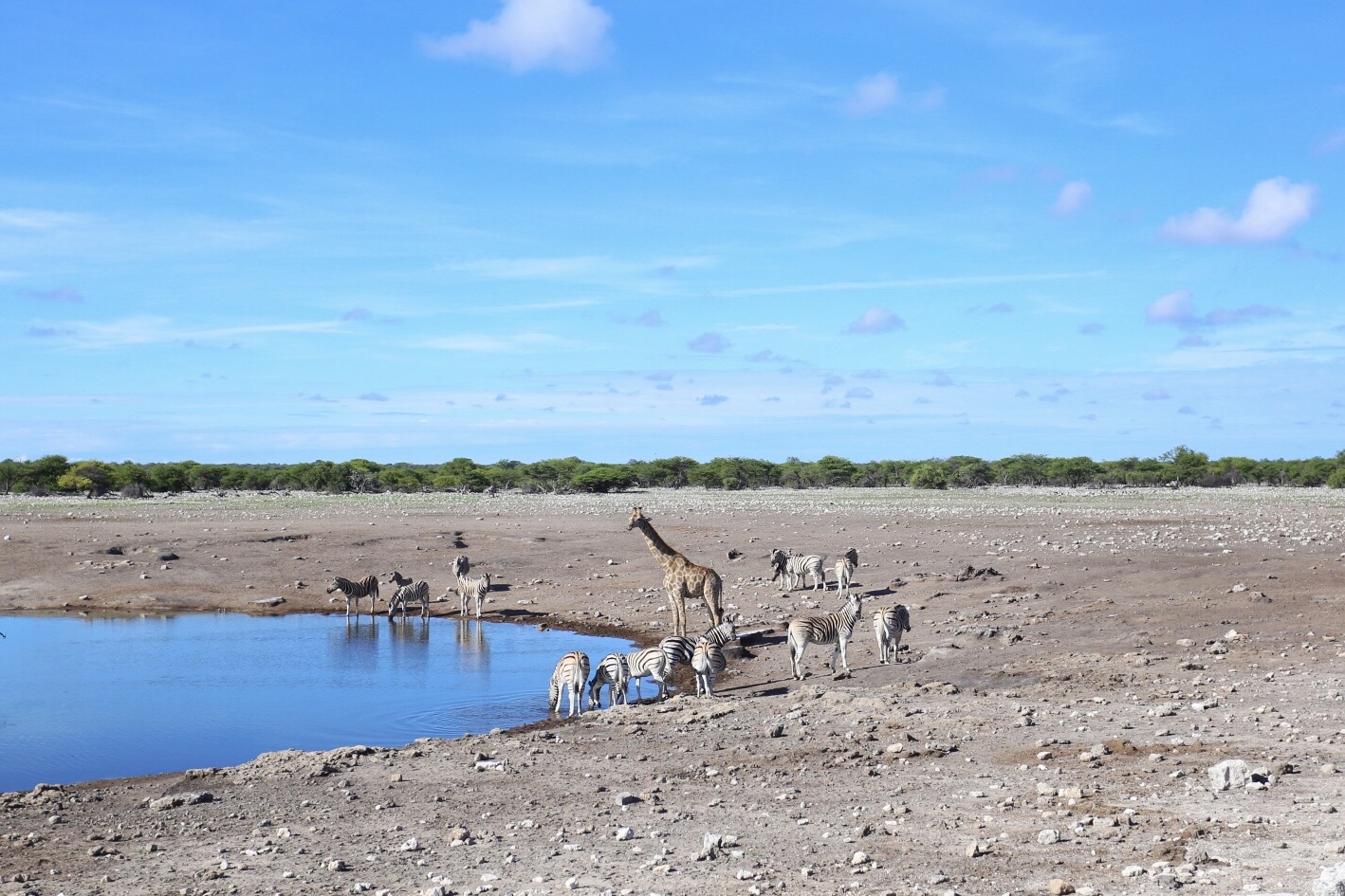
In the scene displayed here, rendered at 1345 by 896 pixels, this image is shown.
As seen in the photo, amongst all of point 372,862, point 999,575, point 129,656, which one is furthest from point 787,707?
point 129,656

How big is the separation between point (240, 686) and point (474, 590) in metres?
7.44

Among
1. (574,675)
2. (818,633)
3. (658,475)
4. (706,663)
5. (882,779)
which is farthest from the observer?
(658,475)

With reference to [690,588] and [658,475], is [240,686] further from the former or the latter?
[658,475]

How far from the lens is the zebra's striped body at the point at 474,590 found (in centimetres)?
2416

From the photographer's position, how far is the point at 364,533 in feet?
113

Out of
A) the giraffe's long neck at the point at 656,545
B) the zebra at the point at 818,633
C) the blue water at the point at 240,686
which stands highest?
the giraffe's long neck at the point at 656,545

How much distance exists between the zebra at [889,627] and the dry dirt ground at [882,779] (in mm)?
306

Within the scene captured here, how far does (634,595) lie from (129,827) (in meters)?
15.6

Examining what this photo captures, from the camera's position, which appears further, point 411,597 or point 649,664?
point 411,597

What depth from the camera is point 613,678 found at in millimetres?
14766

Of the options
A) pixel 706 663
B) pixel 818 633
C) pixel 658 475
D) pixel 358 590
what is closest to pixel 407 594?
pixel 358 590

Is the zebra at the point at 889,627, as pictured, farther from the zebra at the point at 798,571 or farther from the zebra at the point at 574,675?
the zebra at the point at 798,571

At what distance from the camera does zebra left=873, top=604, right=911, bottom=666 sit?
1616 cm

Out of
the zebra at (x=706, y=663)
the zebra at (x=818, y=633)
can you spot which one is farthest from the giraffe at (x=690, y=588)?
the zebra at (x=706, y=663)
